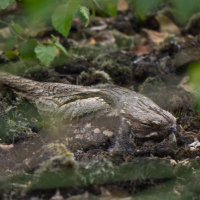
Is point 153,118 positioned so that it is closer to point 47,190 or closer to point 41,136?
point 41,136

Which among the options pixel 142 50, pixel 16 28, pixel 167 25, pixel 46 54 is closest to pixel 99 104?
pixel 46 54

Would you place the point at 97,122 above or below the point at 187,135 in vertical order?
above

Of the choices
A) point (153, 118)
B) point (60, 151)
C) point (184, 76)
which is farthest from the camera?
point (184, 76)

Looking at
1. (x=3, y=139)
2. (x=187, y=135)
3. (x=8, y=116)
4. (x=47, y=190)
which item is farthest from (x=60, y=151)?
(x=187, y=135)

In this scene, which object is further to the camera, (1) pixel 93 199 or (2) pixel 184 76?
(2) pixel 184 76

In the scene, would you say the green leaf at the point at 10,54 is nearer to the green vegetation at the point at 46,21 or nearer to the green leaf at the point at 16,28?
the green vegetation at the point at 46,21

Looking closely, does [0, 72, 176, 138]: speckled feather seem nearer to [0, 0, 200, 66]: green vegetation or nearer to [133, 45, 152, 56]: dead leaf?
[0, 0, 200, 66]: green vegetation
